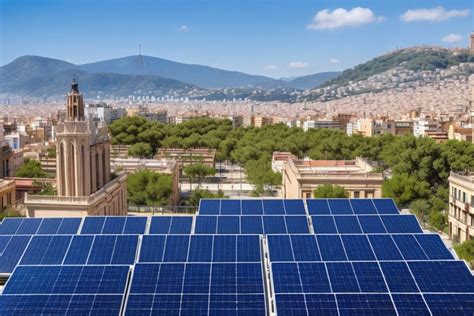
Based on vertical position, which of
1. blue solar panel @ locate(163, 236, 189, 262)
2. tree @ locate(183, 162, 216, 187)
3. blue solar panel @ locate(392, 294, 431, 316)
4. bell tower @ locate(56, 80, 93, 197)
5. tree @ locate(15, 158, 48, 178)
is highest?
bell tower @ locate(56, 80, 93, 197)

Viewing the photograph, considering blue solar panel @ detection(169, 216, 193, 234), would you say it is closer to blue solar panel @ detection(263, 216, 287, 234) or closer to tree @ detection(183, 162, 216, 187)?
blue solar panel @ detection(263, 216, 287, 234)

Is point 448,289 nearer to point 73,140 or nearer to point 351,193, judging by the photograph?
point 73,140

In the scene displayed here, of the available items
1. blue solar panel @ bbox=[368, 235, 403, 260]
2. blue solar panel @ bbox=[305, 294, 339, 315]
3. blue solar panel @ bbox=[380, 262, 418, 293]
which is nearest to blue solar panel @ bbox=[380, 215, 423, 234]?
blue solar panel @ bbox=[368, 235, 403, 260]

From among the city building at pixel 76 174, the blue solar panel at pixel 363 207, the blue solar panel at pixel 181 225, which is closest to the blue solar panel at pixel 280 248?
the blue solar panel at pixel 181 225

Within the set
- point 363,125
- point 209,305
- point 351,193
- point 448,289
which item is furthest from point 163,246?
→ point 363,125

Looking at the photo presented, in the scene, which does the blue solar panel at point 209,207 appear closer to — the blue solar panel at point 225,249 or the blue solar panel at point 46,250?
the blue solar panel at point 225,249

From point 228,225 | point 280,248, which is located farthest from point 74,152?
point 280,248
